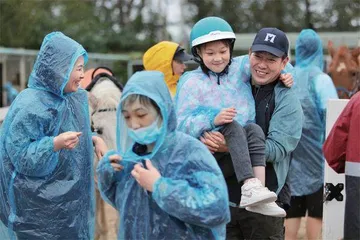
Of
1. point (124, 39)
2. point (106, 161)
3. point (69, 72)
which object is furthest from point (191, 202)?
point (124, 39)

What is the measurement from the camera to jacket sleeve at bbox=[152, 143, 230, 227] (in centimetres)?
263

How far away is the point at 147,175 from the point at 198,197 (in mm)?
218

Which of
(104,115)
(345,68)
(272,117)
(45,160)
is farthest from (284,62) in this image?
(345,68)

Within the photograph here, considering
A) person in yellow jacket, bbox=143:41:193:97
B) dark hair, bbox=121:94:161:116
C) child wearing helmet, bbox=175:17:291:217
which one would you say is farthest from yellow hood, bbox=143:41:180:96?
dark hair, bbox=121:94:161:116

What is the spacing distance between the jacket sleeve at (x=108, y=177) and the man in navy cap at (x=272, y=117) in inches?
34.8

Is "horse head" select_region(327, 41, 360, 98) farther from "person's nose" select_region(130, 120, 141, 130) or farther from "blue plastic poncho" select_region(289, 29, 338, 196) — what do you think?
"person's nose" select_region(130, 120, 141, 130)

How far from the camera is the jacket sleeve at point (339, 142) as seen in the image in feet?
11.8

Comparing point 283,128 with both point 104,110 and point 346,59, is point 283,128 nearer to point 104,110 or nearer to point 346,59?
point 104,110

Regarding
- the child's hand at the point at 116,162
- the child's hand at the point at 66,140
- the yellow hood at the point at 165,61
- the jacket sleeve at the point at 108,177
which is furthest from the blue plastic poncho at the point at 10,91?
the child's hand at the point at 116,162

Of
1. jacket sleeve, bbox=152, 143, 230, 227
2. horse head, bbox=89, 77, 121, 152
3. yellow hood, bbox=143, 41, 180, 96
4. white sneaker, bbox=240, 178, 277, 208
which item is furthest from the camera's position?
horse head, bbox=89, 77, 121, 152

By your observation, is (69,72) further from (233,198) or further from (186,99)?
(233,198)

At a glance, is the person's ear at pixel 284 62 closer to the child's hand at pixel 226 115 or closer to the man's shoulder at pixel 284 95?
the man's shoulder at pixel 284 95

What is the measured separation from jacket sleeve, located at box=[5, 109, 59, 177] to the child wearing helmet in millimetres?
733

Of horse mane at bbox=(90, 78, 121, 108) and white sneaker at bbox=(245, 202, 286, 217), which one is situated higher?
horse mane at bbox=(90, 78, 121, 108)
